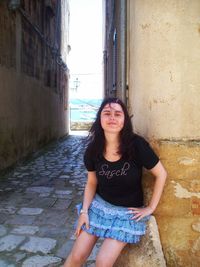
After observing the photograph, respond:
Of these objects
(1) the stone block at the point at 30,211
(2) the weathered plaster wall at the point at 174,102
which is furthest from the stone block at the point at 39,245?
(2) the weathered plaster wall at the point at 174,102

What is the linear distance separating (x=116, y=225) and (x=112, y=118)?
732mm

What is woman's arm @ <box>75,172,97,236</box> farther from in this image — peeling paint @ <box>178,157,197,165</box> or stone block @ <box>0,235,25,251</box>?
stone block @ <box>0,235,25,251</box>

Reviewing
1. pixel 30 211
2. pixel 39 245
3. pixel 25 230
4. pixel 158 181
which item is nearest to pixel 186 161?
pixel 158 181

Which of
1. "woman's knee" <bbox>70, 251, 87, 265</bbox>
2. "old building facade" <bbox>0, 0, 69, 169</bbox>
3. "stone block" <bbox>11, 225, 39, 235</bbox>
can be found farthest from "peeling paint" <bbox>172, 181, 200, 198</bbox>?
"old building facade" <bbox>0, 0, 69, 169</bbox>

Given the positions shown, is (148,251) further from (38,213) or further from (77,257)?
(38,213)

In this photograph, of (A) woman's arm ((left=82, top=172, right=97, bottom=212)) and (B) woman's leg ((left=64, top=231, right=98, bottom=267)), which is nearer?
(B) woman's leg ((left=64, top=231, right=98, bottom=267))

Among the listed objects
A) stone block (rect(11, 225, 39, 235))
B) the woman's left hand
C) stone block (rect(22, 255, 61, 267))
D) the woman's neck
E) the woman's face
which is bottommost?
stone block (rect(22, 255, 61, 267))

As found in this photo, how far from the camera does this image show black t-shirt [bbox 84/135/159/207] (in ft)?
8.55

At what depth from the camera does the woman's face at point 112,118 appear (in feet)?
8.88

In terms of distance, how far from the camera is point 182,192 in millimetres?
2871

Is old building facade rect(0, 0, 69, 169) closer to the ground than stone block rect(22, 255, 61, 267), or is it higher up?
A: higher up

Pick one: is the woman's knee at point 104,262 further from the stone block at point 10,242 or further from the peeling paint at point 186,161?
the stone block at point 10,242

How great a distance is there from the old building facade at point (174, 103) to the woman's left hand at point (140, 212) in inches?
8.6

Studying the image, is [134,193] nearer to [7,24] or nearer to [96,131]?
[96,131]
